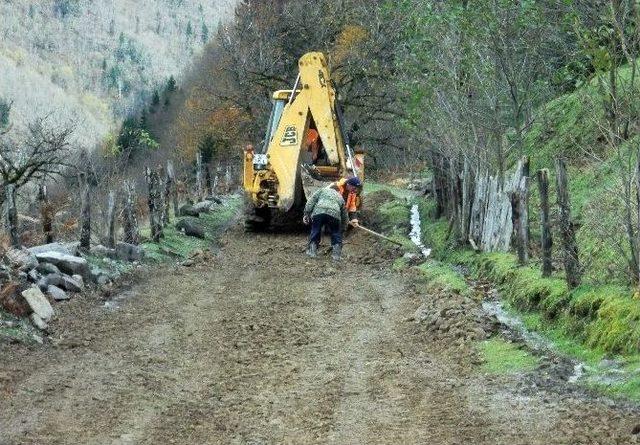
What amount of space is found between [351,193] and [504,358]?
10221 mm

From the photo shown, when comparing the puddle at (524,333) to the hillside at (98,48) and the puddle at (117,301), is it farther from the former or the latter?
the hillside at (98,48)

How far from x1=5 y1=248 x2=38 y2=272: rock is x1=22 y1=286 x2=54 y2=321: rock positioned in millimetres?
1194

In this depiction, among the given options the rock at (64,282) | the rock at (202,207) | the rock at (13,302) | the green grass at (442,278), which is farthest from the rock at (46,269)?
the rock at (202,207)

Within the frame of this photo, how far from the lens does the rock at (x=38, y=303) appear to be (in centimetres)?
1139

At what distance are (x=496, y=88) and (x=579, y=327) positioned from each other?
25.6 ft

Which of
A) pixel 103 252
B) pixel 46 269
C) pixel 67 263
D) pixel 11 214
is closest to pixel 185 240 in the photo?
pixel 103 252

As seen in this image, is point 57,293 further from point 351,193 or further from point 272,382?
point 351,193

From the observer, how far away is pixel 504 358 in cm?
957

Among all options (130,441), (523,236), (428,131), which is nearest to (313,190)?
(428,131)

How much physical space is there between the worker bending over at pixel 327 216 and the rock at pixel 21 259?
19.8 feet

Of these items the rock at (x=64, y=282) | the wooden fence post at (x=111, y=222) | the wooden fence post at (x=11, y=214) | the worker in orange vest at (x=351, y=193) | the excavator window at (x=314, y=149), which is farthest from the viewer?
the excavator window at (x=314, y=149)

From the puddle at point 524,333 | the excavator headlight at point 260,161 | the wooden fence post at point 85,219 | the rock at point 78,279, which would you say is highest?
the excavator headlight at point 260,161

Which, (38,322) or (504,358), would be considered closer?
(504,358)

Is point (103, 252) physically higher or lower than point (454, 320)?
higher
